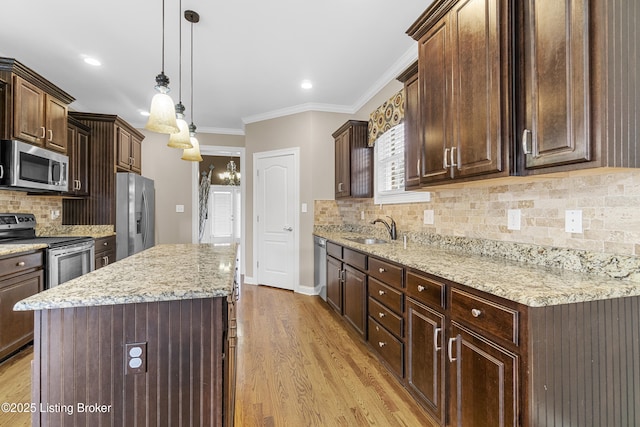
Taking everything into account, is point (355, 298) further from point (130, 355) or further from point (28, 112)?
point (28, 112)

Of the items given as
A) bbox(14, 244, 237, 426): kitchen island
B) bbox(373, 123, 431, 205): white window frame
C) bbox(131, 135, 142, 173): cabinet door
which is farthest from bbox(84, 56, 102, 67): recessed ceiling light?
bbox(373, 123, 431, 205): white window frame

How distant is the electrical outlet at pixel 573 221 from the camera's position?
1.42 metres

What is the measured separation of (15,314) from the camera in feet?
7.89

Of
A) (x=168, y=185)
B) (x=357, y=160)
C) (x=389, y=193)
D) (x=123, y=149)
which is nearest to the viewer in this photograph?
(x=389, y=193)

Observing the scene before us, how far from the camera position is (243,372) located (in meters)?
2.21

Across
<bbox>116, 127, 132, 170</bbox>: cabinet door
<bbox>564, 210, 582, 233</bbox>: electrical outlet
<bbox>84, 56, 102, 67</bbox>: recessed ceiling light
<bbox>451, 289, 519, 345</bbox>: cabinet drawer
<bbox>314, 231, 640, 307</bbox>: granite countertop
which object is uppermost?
<bbox>84, 56, 102, 67</bbox>: recessed ceiling light

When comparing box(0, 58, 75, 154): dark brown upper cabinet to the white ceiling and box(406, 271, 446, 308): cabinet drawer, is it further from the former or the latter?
box(406, 271, 446, 308): cabinet drawer

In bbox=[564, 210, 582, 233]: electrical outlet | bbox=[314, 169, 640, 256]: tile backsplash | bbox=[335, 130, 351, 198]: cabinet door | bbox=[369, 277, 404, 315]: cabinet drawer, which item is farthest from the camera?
bbox=[335, 130, 351, 198]: cabinet door

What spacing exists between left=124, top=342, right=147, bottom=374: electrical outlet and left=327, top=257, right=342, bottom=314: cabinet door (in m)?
2.18

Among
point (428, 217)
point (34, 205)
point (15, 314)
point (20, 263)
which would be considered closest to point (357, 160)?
point (428, 217)

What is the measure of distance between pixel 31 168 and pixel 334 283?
10.0 ft

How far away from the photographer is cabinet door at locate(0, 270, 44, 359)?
2.28m

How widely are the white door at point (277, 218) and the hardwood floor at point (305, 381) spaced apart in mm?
1335

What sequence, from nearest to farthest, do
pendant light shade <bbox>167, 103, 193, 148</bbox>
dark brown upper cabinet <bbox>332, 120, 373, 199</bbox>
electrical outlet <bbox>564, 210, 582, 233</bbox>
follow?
electrical outlet <bbox>564, 210, 582, 233</bbox>, pendant light shade <bbox>167, 103, 193, 148</bbox>, dark brown upper cabinet <bbox>332, 120, 373, 199</bbox>
